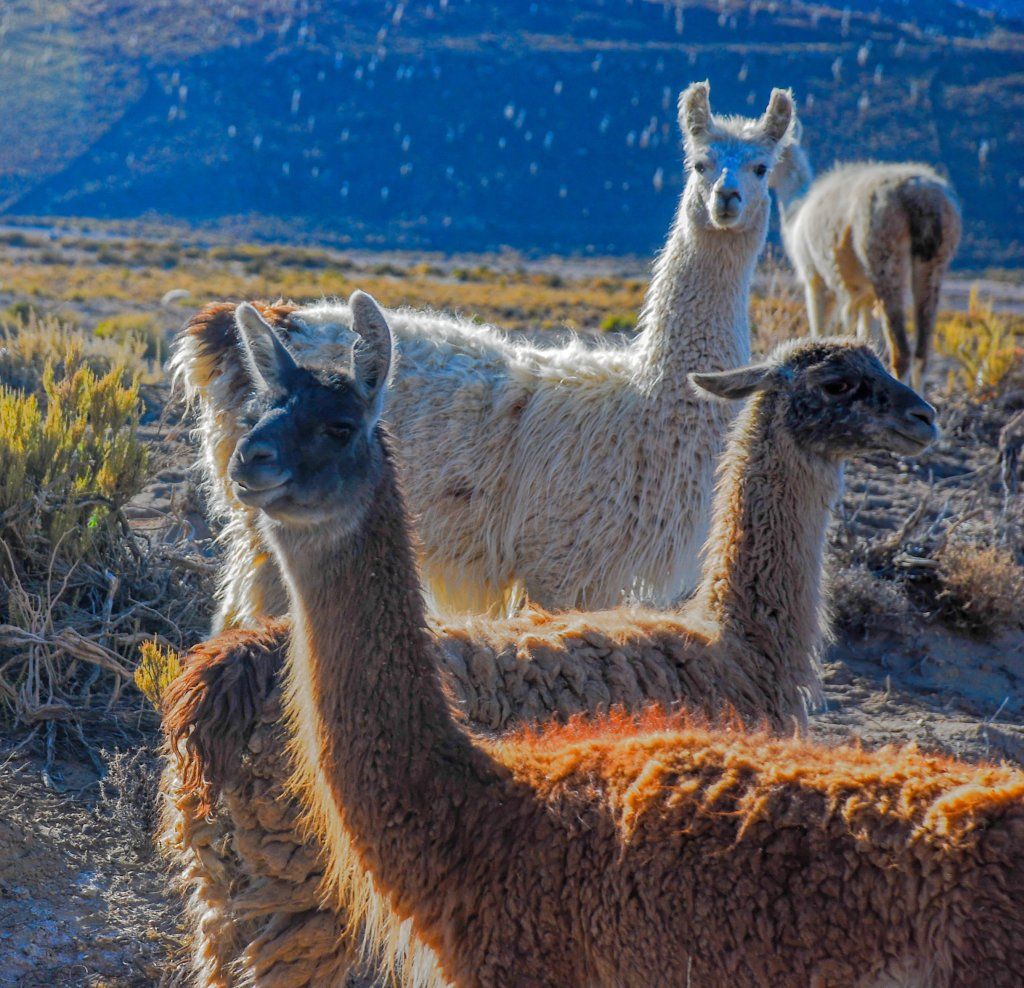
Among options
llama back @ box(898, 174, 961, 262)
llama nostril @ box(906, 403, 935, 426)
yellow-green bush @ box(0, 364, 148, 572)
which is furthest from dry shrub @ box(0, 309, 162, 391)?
llama back @ box(898, 174, 961, 262)

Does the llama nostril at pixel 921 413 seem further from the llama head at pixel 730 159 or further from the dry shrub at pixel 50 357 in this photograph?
the dry shrub at pixel 50 357

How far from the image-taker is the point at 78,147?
60156 mm

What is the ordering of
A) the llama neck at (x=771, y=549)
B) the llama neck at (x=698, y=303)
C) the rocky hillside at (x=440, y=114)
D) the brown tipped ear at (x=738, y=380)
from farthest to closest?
the rocky hillside at (x=440, y=114)
the llama neck at (x=698, y=303)
the brown tipped ear at (x=738, y=380)
the llama neck at (x=771, y=549)

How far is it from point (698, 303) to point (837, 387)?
1.43m

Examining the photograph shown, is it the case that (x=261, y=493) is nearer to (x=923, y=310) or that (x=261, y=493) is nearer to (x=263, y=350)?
(x=263, y=350)

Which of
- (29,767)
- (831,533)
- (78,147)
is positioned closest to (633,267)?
(78,147)

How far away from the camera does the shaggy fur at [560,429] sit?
4.59 meters

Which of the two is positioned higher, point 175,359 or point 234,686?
point 175,359

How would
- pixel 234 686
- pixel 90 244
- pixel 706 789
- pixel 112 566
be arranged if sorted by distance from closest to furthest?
pixel 706 789
pixel 234 686
pixel 112 566
pixel 90 244

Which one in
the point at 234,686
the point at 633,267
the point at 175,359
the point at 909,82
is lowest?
the point at 633,267

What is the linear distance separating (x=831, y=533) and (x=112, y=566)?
3.79m

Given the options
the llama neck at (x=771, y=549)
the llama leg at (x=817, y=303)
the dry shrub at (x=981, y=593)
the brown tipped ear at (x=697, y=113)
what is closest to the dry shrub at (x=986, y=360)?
the llama leg at (x=817, y=303)

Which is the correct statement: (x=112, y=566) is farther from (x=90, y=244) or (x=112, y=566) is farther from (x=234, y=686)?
(x=90, y=244)

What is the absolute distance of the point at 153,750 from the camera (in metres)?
3.96
